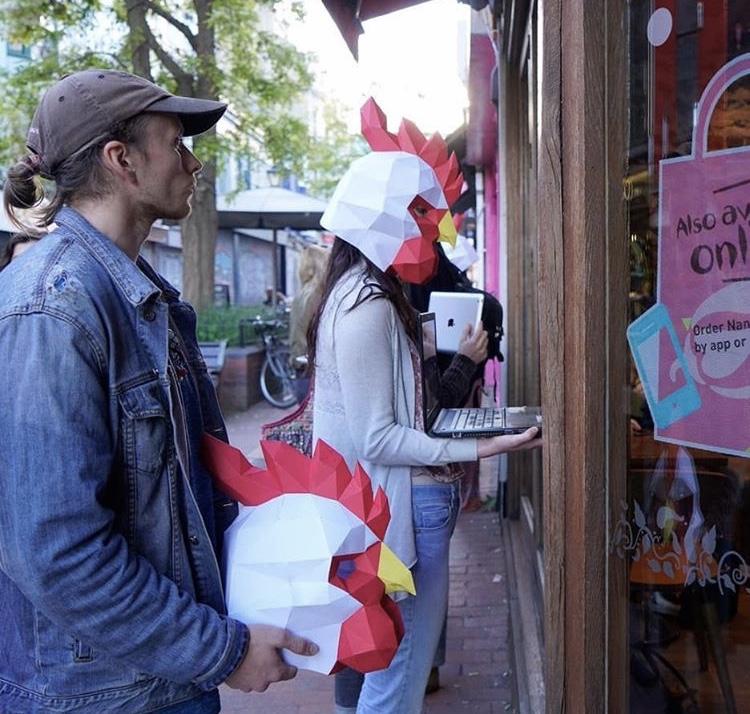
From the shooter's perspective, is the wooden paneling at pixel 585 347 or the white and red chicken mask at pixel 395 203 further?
the white and red chicken mask at pixel 395 203

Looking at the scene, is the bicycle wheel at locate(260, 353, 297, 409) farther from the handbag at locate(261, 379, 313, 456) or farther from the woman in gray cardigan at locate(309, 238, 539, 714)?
the woman in gray cardigan at locate(309, 238, 539, 714)

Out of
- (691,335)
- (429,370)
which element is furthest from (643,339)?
(429,370)

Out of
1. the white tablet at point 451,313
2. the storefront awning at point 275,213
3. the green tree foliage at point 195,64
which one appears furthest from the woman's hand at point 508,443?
the storefront awning at point 275,213

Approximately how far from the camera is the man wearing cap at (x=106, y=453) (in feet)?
4.13

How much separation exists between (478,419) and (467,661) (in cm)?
194

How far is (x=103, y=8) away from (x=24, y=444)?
11.6m

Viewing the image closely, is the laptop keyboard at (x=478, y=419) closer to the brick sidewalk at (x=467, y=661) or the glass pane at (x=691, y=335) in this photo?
the glass pane at (x=691, y=335)

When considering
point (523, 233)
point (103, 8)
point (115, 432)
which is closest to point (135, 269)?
point (115, 432)

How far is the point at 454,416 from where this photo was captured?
256 centimetres

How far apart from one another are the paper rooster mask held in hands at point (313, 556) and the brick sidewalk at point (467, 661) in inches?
88.5

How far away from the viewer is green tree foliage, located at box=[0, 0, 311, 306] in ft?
37.4

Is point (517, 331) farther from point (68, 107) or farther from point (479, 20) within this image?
point (68, 107)

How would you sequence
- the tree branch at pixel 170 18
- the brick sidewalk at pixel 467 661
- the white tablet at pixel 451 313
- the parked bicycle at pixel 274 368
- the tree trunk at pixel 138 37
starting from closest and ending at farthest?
the brick sidewalk at pixel 467 661, the white tablet at pixel 451 313, the tree trunk at pixel 138 37, the tree branch at pixel 170 18, the parked bicycle at pixel 274 368

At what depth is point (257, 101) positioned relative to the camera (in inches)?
554
